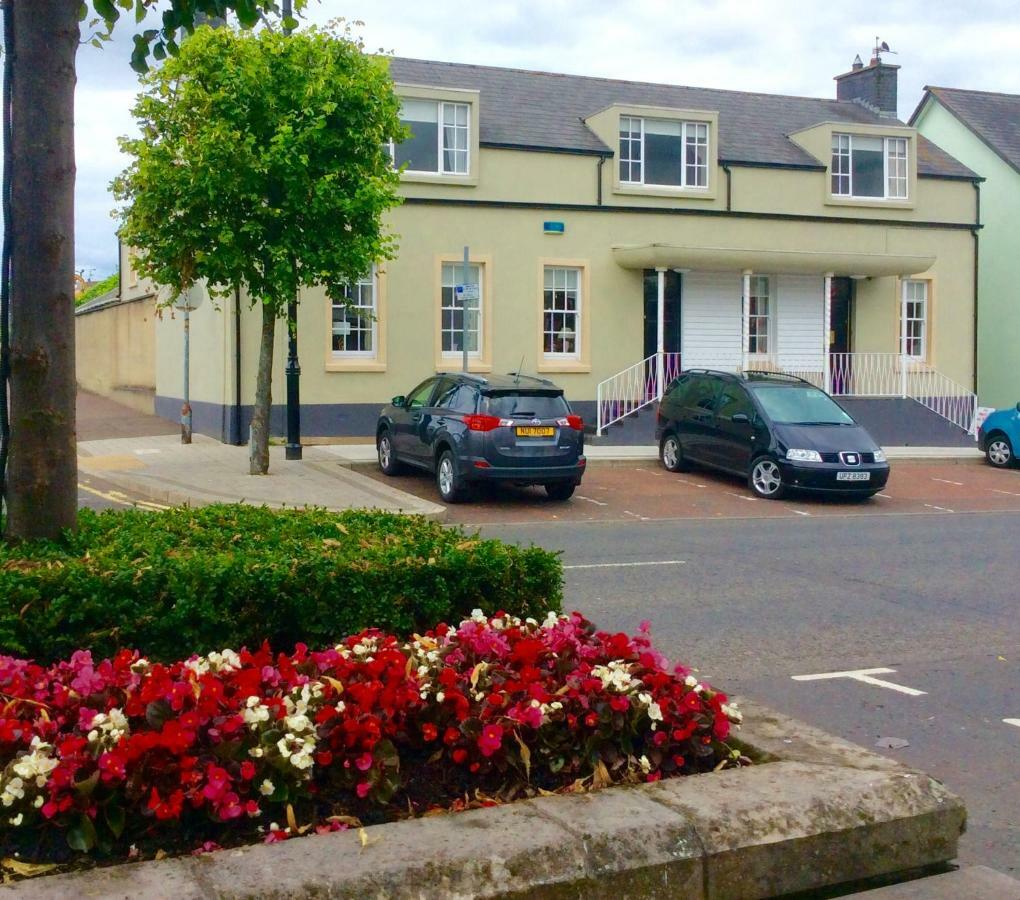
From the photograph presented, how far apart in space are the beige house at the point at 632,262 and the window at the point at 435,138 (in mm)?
41

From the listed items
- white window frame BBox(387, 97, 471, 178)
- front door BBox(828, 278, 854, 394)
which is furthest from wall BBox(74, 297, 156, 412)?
front door BBox(828, 278, 854, 394)

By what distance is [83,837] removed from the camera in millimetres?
3707

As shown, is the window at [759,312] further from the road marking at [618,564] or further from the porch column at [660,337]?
the road marking at [618,564]

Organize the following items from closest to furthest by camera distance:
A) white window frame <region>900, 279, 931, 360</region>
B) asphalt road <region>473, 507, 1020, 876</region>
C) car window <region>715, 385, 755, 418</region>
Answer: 1. asphalt road <region>473, 507, 1020, 876</region>
2. car window <region>715, 385, 755, 418</region>
3. white window frame <region>900, 279, 931, 360</region>

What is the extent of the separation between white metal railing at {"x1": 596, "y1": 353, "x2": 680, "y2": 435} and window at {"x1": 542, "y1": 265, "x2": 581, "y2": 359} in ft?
3.42

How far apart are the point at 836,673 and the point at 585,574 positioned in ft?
12.8

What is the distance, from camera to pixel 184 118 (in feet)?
56.0

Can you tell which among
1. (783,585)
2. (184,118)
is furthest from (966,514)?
(184,118)

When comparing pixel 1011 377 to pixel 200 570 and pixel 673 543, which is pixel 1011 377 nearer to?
pixel 673 543

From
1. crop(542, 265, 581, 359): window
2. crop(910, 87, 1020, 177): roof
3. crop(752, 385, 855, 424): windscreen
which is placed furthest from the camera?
crop(910, 87, 1020, 177): roof

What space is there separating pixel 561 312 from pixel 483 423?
9.72m

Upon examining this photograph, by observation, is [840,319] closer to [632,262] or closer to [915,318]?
[915,318]

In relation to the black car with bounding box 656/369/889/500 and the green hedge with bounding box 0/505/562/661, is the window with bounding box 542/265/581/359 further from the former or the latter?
the green hedge with bounding box 0/505/562/661

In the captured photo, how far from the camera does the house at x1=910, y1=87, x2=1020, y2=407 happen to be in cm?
3153
